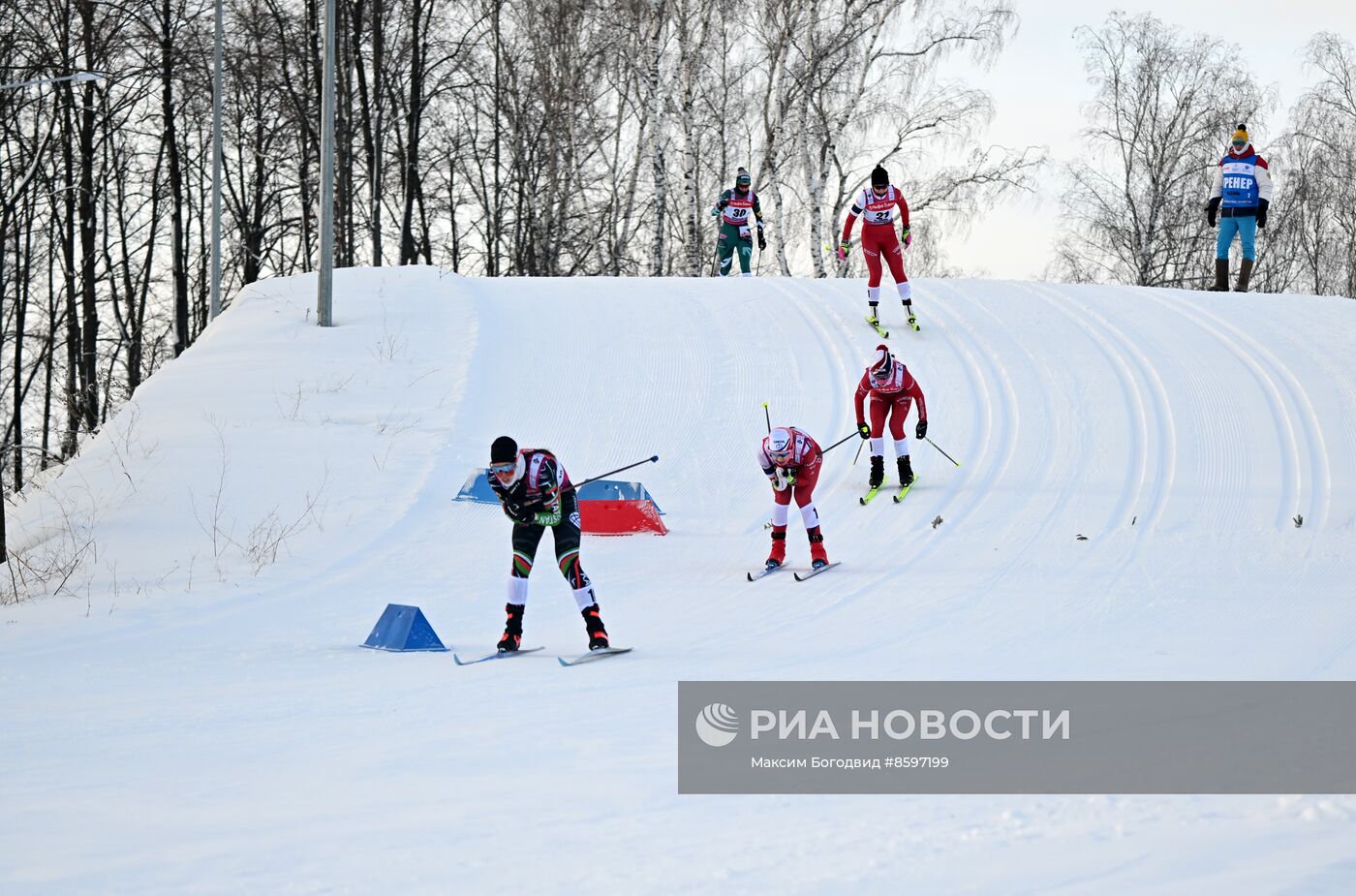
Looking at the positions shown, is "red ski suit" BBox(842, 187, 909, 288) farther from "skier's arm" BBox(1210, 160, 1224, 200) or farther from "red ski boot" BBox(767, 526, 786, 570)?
"red ski boot" BBox(767, 526, 786, 570)

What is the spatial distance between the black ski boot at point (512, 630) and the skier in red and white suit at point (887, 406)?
559 centimetres

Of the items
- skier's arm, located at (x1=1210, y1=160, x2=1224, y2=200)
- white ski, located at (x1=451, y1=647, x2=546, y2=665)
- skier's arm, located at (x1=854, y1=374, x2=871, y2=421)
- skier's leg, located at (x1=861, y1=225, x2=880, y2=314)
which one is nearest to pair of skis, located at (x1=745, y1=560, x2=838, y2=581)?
skier's arm, located at (x1=854, y1=374, x2=871, y2=421)

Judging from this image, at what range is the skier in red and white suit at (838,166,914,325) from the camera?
16.3 meters

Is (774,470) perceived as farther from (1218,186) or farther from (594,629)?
(1218,186)

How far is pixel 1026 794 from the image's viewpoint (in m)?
4.99

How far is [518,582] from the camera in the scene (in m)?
8.21

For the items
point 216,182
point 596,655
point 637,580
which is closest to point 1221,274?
point 637,580

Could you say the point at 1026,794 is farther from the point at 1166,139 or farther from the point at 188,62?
the point at 1166,139

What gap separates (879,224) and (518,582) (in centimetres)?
1012

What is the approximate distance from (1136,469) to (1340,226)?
32251mm

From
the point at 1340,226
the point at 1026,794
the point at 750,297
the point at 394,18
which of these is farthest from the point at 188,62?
the point at 1340,226

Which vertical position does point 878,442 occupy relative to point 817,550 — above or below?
above

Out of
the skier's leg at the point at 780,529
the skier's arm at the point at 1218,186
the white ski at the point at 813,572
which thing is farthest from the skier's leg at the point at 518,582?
the skier's arm at the point at 1218,186

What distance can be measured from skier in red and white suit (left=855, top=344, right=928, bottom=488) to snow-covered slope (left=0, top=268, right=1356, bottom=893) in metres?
0.52
